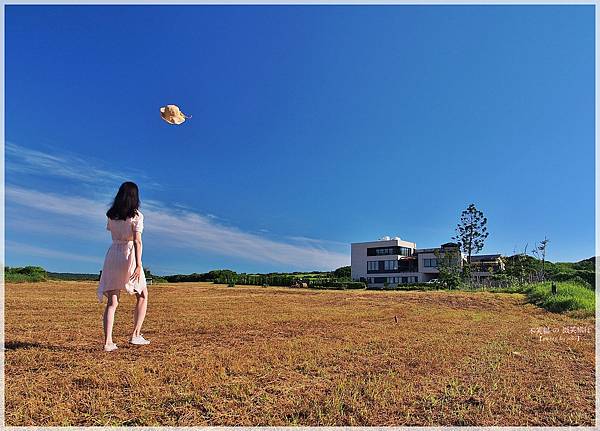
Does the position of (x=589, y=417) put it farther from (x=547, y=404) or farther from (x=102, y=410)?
(x=102, y=410)

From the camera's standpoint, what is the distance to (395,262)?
4900 cm

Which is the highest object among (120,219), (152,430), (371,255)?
(371,255)

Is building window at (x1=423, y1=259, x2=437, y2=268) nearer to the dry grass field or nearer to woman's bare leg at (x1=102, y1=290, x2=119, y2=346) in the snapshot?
the dry grass field

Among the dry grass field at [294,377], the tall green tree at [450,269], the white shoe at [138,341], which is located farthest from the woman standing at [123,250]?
the tall green tree at [450,269]

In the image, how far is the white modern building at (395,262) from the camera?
45625 millimetres

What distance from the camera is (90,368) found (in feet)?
11.8

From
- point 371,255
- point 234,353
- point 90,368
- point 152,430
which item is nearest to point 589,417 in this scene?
point 152,430

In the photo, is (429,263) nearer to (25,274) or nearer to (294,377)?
(25,274)

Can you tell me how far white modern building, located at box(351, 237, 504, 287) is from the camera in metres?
45.6

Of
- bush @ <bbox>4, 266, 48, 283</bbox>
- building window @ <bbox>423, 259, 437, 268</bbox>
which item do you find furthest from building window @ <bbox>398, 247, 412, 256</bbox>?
bush @ <bbox>4, 266, 48, 283</bbox>

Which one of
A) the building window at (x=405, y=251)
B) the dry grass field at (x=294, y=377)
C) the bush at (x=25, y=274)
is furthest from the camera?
the building window at (x=405, y=251)

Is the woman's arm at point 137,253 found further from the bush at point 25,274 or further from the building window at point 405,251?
the building window at point 405,251

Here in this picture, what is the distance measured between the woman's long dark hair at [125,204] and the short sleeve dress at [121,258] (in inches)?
2.0

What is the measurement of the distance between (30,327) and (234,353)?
323 cm
